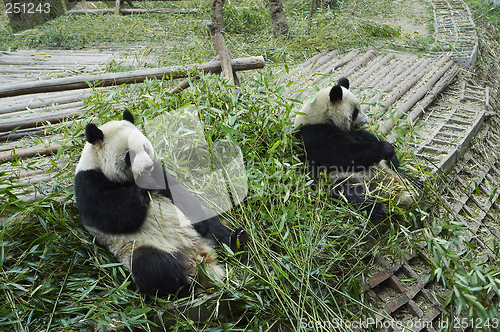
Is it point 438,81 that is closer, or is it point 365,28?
point 438,81

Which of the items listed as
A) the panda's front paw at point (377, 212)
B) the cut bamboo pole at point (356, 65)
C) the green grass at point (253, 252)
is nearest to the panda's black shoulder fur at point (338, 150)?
the green grass at point (253, 252)

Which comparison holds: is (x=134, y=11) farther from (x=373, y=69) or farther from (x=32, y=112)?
(x=373, y=69)

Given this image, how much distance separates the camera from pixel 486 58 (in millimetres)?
7145

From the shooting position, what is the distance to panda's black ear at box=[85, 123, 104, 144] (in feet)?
7.56

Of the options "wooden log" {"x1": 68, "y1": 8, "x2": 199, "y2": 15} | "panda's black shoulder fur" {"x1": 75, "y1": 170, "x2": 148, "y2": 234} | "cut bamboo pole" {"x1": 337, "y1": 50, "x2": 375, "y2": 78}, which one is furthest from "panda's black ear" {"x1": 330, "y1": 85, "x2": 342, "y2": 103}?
"wooden log" {"x1": 68, "y1": 8, "x2": 199, "y2": 15}

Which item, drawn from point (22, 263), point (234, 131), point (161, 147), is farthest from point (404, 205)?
point (22, 263)

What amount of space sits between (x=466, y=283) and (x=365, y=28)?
22.3 feet

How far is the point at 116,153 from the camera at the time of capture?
2434 millimetres

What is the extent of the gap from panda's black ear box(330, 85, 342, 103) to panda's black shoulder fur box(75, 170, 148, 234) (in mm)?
2023

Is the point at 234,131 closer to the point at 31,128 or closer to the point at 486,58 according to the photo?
the point at 31,128

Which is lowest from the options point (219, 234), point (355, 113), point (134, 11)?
point (219, 234)

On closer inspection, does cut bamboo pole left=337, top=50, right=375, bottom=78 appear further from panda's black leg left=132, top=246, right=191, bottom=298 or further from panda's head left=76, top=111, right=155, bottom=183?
panda's black leg left=132, top=246, right=191, bottom=298

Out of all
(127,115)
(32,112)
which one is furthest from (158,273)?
(32,112)

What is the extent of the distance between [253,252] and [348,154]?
1.35 meters
